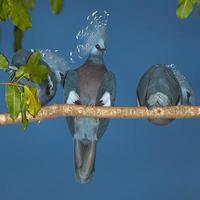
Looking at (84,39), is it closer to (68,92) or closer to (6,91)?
(68,92)

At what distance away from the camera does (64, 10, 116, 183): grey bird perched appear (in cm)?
170

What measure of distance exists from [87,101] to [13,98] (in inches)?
39.6

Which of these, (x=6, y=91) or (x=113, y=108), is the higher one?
(x=6, y=91)

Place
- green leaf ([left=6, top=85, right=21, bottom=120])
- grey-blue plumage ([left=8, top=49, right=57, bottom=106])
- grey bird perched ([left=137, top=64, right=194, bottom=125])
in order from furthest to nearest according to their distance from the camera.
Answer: grey-blue plumage ([left=8, top=49, right=57, bottom=106]) < grey bird perched ([left=137, top=64, right=194, bottom=125]) < green leaf ([left=6, top=85, right=21, bottom=120])

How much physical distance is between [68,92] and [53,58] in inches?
10.4

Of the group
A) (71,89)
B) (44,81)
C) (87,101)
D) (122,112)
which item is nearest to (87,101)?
(87,101)

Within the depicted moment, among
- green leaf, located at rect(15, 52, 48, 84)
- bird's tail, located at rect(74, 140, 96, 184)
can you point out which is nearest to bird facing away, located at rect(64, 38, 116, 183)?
bird's tail, located at rect(74, 140, 96, 184)

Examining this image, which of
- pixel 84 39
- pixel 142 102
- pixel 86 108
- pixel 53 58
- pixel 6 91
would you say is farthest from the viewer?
pixel 84 39

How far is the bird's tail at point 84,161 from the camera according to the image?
5.54 ft

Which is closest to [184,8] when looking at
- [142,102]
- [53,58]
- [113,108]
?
[113,108]

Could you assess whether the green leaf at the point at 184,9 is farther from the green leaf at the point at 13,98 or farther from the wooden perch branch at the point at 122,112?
the wooden perch branch at the point at 122,112

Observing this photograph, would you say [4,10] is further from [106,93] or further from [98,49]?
[98,49]

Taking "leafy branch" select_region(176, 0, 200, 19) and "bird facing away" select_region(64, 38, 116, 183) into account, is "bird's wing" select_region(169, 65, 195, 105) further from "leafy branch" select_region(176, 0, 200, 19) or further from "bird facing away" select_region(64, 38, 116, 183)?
"leafy branch" select_region(176, 0, 200, 19)

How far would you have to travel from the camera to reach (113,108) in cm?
130
